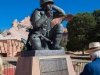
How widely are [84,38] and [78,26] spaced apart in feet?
8.67

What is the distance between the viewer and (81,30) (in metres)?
37.2

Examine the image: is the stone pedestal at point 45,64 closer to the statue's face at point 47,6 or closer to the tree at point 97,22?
the statue's face at point 47,6

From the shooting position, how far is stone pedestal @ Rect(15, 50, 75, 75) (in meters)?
5.90

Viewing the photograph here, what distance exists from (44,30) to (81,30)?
31055 millimetres

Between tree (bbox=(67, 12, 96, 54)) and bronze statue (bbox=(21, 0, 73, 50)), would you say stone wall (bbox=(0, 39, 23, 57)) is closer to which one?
tree (bbox=(67, 12, 96, 54))

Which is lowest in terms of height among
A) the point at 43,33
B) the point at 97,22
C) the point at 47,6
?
the point at 43,33

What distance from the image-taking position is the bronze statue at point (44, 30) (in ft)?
21.1

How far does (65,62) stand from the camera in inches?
255

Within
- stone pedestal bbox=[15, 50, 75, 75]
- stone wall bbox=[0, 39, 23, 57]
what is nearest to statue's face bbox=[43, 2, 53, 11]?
stone pedestal bbox=[15, 50, 75, 75]

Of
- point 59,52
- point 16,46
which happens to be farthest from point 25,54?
point 16,46

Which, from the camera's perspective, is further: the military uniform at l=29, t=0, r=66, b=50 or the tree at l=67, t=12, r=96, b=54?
the tree at l=67, t=12, r=96, b=54

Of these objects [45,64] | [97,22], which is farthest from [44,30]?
[97,22]

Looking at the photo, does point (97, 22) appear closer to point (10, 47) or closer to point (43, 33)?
point (10, 47)

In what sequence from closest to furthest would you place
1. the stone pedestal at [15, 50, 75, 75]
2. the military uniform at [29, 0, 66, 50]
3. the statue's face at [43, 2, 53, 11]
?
the stone pedestal at [15, 50, 75, 75] → the military uniform at [29, 0, 66, 50] → the statue's face at [43, 2, 53, 11]
